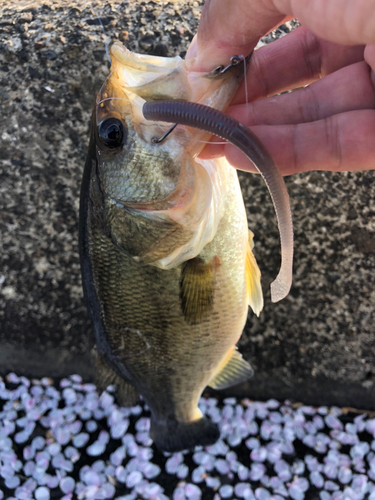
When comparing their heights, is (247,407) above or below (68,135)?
below

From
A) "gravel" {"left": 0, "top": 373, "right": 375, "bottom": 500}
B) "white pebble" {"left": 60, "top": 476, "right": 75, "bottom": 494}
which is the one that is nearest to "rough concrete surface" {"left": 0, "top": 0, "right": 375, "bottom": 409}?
"gravel" {"left": 0, "top": 373, "right": 375, "bottom": 500}

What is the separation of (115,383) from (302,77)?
1.28 m

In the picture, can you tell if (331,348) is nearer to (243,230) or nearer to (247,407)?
(247,407)

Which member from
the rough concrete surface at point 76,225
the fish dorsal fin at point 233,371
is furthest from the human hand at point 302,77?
the fish dorsal fin at point 233,371

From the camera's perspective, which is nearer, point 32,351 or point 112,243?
point 112,243

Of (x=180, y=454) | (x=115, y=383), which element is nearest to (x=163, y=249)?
(x=115, y=383)

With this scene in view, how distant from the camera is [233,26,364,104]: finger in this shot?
0.99 metres

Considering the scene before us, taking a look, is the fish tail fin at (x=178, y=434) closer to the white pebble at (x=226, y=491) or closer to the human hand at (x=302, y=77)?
the white pebble at (x=226, y=491)

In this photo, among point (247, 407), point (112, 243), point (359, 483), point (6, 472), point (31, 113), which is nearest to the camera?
point (112, 243)

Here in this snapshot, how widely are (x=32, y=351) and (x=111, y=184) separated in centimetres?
141

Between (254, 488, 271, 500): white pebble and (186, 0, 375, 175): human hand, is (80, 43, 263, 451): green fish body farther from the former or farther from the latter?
(254, 488, 271, 500): white pebble

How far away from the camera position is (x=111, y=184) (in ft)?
2.86

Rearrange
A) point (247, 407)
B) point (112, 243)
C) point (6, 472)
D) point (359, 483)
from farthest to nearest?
point (247, 407) < point (6, 472) < point (359, 483) < point (112, 243)

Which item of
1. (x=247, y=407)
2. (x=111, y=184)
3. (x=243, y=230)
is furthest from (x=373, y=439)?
(x=111, y=184)
